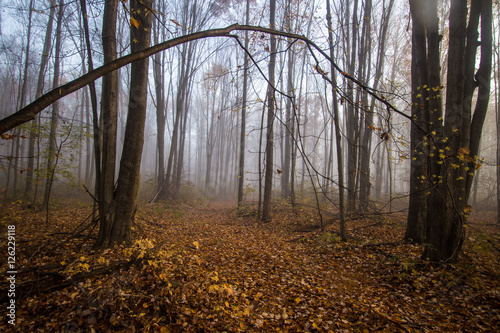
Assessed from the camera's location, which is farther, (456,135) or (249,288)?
(456,135)

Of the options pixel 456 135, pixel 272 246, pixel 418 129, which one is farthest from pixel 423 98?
pixel 272 246

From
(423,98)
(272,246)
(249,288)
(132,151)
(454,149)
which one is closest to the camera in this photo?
(249,288)

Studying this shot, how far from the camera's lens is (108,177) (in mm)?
4855

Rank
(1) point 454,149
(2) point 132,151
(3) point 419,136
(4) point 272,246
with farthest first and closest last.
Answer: (4) point 272,246 → (3) point 419,136 → (2) point 132,151 → (1) point 454,149

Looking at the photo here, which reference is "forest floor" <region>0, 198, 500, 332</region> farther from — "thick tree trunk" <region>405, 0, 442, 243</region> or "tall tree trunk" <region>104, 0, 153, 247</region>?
"thick tree trunk" <region>405, 0, 442, 243</region>

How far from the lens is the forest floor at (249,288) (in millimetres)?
2852

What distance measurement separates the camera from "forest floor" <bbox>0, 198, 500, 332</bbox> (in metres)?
2.85

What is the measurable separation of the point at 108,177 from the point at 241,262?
3.40 meters

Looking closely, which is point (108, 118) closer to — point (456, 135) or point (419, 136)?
point (456, 135)

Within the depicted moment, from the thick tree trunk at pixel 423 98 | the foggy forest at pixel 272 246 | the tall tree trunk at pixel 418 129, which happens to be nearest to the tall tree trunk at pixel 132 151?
the foggy forest at pixel 272 246

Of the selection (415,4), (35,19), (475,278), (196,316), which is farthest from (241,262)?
(35,19)

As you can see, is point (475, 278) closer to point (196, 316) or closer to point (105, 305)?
point (196, 316)

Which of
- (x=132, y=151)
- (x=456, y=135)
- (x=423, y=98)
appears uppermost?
(x=423, y=98)

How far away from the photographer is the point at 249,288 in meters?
3.91
